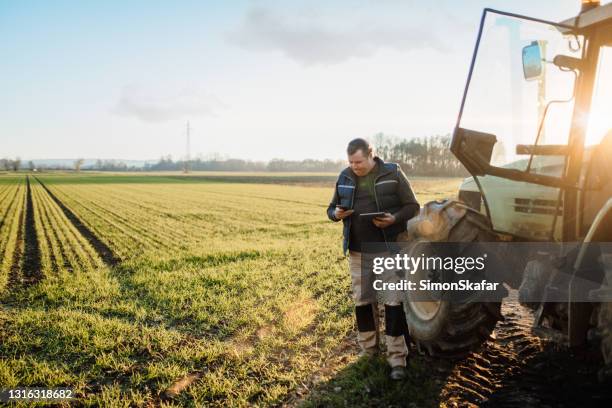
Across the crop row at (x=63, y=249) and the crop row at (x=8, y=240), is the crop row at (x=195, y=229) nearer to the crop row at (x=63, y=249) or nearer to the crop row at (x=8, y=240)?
the crop row at (x=63, y=249)

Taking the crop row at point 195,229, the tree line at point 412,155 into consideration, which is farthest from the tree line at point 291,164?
the crop row at point 195,229

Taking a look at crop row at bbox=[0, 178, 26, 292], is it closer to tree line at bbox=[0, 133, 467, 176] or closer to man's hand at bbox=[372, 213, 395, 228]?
man's hand at bbox=[372, 213, 395, 228]

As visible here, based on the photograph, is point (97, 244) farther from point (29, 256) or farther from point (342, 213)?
point (342, 213)

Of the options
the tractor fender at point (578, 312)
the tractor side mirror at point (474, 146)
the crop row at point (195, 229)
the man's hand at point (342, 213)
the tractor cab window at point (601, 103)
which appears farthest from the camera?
the crop row at point (195, 229)

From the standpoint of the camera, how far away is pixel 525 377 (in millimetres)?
3500

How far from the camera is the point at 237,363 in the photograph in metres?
4.12

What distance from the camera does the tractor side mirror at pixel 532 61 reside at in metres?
2.95

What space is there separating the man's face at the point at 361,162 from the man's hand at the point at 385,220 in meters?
0.45

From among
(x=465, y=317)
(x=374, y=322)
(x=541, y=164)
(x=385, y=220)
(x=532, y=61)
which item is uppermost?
(x=532, y=61)

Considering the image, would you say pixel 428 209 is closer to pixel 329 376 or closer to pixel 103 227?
pixel 329 376

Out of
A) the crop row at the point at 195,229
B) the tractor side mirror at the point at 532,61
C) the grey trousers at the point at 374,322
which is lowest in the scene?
the crop row at the point at 195,229

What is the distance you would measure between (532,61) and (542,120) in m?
0.43

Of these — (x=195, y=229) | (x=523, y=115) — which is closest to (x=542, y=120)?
(x=523, y=115)

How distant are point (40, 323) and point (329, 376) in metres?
3.77
